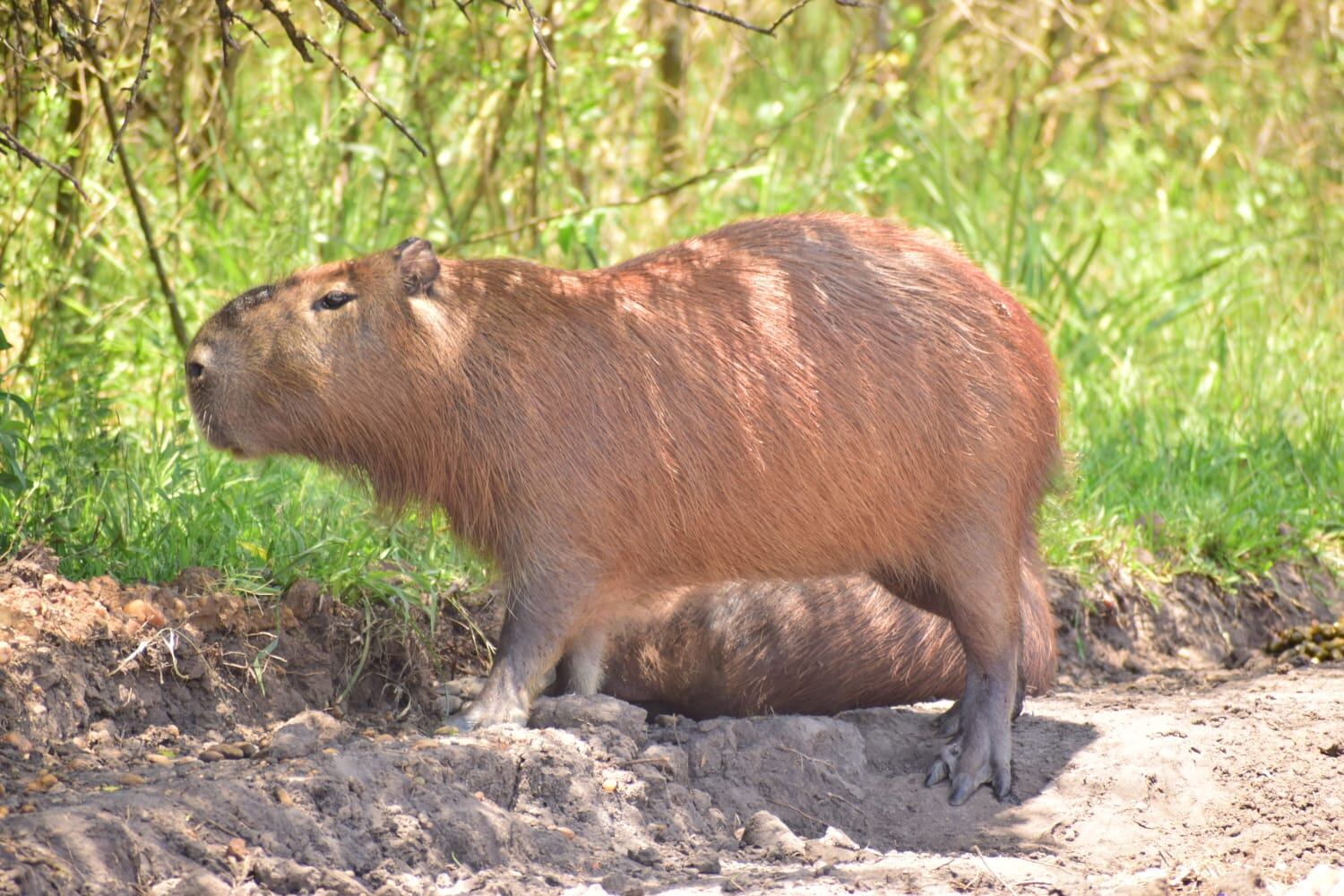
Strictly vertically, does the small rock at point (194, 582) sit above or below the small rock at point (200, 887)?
above

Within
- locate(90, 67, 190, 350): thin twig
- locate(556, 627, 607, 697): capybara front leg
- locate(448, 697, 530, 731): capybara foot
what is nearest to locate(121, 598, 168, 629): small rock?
locate(448, 697, 530, 731): capybara foot

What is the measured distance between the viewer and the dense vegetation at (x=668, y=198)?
13.6ft

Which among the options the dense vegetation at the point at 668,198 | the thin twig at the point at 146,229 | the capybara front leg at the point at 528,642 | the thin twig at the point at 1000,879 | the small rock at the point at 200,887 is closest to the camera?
the small rock at the point at 200,887

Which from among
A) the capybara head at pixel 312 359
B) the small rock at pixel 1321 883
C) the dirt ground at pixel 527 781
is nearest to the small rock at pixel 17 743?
the dirt ground at pixel 527 781

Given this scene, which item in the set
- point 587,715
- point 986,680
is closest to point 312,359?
point 587,715

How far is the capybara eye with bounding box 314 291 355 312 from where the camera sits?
3482 millimetres

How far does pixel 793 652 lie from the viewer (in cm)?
397

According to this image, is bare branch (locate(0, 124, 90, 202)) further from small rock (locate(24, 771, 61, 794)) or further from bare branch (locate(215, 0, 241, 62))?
small rock (locate(24, 771, 61, 794))

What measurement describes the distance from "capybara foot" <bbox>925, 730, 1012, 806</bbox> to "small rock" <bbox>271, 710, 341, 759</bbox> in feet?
4.49

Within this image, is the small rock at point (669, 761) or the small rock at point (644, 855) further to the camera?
the small rock at point (669, 761)

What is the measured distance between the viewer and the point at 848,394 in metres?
3.54

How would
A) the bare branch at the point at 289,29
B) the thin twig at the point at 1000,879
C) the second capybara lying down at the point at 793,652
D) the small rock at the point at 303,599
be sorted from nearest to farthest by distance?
the thin twig at the point at 1000,879, the bare branch at the point at 289,29, the small rock at the point at 303,599, the second capybara lying down at the point at 793,652

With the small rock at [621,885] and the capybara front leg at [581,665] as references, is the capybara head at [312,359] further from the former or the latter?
the small rock at [621,885]

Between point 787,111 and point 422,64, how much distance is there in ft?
5.85
